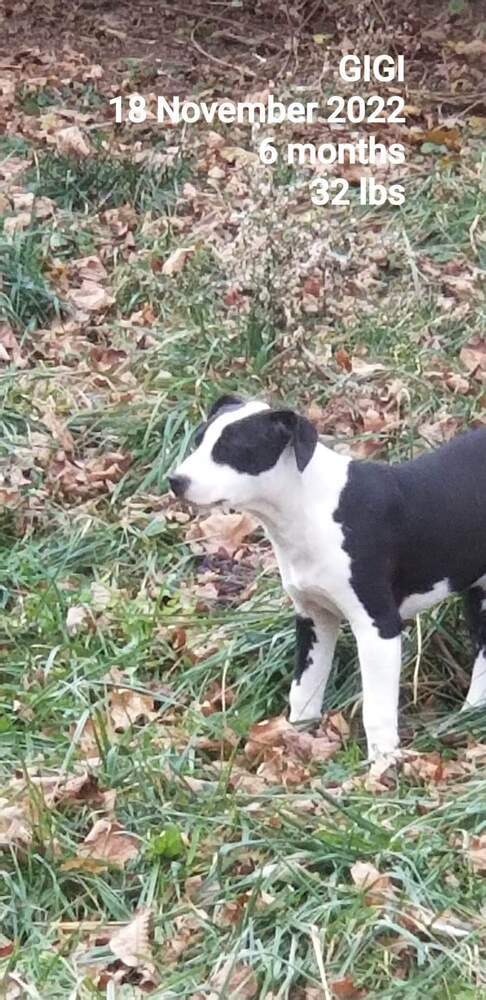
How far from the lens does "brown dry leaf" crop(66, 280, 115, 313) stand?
6055 millimetres

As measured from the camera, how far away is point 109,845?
10.6 ft

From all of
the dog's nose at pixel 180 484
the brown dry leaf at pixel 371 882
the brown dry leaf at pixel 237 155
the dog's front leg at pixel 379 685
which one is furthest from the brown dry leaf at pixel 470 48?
the brown dry leaf at pixel 371 882

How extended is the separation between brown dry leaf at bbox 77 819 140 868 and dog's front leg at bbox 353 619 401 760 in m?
0.66

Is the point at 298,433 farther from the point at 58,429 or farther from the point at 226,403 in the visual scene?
the point at 58,429

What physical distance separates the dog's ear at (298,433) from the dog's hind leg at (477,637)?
2.05 feet

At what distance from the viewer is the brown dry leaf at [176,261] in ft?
20.1

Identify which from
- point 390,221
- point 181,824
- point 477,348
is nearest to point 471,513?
point 181,824

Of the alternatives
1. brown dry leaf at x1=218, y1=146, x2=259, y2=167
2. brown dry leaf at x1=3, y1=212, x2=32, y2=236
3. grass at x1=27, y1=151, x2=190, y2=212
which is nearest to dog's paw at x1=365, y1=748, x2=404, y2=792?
brown dry leaf at x1=3, y1=212, x2=32, y2=236

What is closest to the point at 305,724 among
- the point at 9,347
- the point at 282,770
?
the point at 282,770

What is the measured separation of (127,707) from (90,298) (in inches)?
106

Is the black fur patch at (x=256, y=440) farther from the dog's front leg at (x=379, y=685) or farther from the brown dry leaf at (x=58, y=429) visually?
the brown dry leaf at (x=58, y=429)

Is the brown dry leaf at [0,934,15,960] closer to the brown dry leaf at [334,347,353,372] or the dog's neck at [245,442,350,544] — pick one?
the dog's neck at [245,442,350,544]

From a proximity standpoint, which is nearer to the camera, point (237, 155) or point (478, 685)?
point (478, 685)

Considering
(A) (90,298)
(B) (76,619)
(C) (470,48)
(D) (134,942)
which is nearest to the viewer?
(D) (134,942)
